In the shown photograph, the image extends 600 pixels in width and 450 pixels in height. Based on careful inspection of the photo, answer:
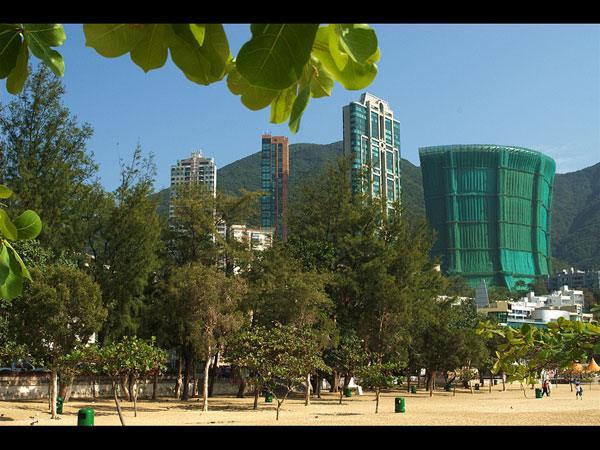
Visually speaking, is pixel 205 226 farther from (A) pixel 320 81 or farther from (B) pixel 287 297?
(A) pixel 320 81

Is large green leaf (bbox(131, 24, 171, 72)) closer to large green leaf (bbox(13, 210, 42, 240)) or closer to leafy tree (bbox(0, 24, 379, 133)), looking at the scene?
leafy tree (bbox(0, 24, 379, 133))

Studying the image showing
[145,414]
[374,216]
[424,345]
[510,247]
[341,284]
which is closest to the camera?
[145,414]

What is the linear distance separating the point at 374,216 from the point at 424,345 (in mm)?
8920

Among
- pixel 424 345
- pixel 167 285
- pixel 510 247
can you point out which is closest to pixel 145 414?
pixel 167 285

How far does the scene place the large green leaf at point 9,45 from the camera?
84 cm

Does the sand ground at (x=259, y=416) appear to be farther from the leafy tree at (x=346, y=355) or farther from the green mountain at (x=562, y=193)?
the green mountain at (x=562, y=193)

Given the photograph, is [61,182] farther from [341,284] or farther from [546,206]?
[546,206]

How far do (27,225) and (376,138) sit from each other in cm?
9251

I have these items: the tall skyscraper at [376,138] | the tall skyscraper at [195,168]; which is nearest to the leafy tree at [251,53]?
the tall skyscraper at [376,138]

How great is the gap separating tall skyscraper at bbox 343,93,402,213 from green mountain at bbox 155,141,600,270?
260 inches

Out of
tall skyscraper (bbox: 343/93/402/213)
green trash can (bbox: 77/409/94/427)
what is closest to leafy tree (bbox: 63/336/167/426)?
green trash can (bbox: 77/409/94/427)

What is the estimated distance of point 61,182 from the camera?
750 inches

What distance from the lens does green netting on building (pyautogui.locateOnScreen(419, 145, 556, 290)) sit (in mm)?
89312

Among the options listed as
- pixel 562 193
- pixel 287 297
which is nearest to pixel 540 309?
pixel 287 297
